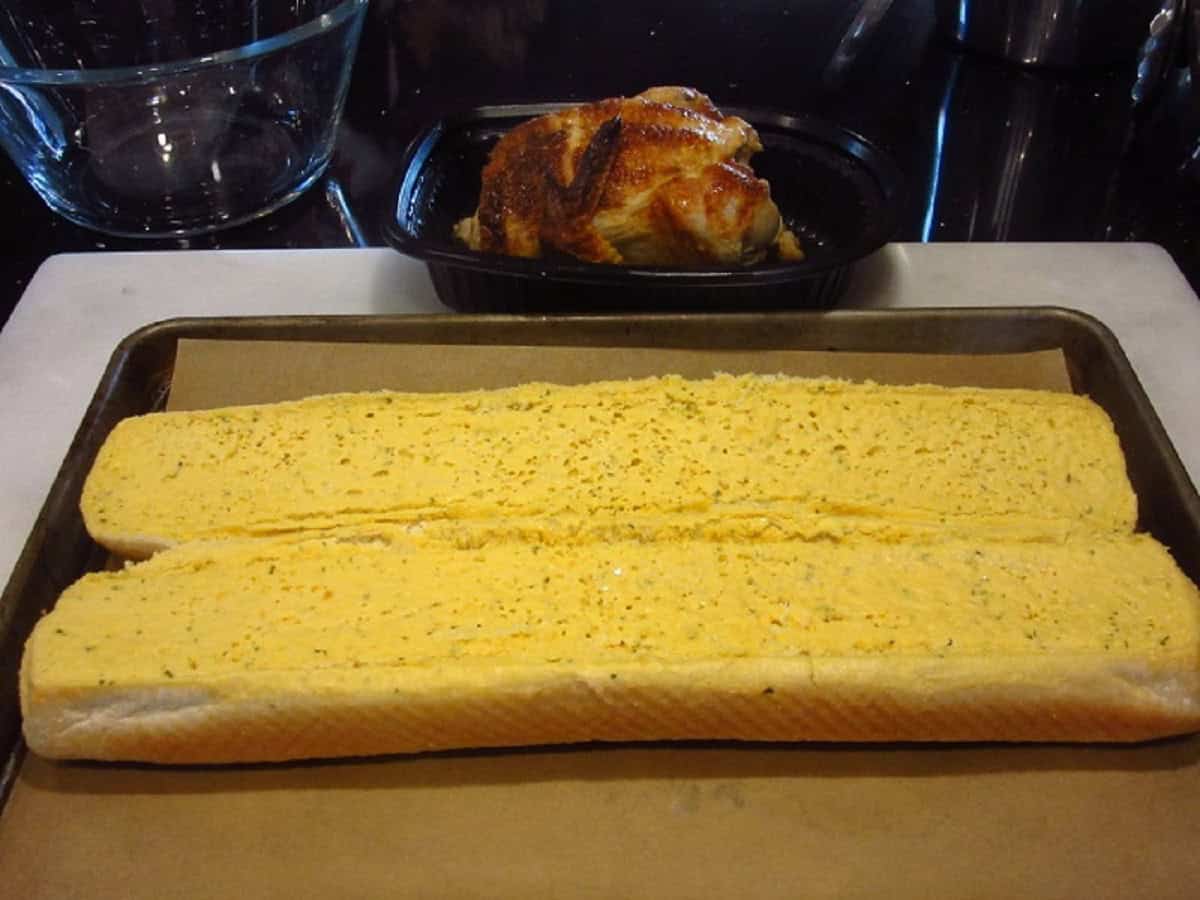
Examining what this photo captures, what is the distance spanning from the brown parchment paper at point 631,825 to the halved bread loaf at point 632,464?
34cm

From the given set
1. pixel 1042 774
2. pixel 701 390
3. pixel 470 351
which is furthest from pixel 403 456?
pixel 1042 774

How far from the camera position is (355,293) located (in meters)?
2.25

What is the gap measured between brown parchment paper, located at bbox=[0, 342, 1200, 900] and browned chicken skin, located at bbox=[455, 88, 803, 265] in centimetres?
98

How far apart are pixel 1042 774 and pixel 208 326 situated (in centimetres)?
155

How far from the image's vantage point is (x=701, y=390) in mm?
1774

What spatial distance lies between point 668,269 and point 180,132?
146cm

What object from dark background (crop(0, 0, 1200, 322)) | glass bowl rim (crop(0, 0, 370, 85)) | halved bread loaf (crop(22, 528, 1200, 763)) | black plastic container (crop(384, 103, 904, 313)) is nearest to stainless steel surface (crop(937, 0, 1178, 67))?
dark background (crop(0, 0, 1200, 322))

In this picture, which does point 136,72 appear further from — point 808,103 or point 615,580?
point 808,103

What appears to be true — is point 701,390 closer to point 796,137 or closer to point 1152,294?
point 796,137

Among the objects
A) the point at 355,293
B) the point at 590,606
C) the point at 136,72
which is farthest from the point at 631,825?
the point at 136,72

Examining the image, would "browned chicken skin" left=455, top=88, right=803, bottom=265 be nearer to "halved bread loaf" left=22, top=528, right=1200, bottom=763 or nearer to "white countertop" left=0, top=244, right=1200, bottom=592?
"white countertop" left=0, top=244, right=1200, bottom=592

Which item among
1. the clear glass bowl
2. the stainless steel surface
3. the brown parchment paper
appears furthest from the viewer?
the stainless steel surface

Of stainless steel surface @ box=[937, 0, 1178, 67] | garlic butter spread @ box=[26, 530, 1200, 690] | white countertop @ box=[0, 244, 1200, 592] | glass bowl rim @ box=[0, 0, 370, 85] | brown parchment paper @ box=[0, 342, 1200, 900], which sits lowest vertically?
brown parchment paper @ box=[0, 342, 1200, 900]

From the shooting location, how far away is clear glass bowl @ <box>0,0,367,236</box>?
8.03 ft
